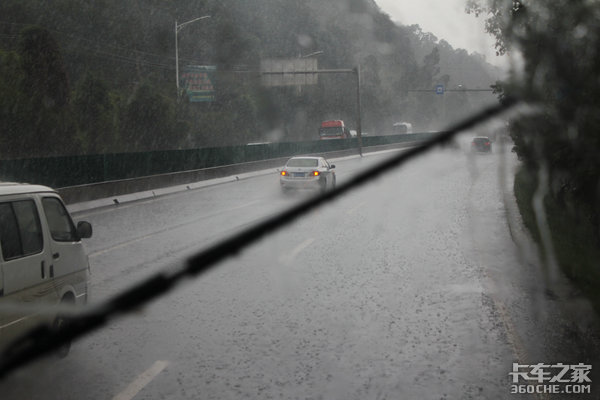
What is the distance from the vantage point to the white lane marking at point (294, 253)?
12586 mm

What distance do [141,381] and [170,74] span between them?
246 feet

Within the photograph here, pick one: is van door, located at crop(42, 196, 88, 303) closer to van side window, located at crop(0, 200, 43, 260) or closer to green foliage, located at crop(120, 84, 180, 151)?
van side window, located at crop(0, 200, 43, 260)

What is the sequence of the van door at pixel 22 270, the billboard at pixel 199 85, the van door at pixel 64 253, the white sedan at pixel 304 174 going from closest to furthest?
the van door at pixel 22 270 < the van door at pixel 64 253 < the white sedan at pixel 304 174 < the billboard at pixel 199 85

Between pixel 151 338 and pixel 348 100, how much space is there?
295 feet

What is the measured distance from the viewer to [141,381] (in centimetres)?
593

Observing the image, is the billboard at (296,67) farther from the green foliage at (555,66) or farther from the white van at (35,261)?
the green foliage at (555,66)

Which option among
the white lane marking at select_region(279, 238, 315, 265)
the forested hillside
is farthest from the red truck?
the white lane marking at select_region(279, 238, 315, 265)

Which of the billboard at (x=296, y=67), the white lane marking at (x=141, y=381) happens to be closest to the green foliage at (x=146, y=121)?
the billboard at (x=296, y=67)

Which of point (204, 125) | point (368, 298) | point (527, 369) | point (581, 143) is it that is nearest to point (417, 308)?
point (368, 298)

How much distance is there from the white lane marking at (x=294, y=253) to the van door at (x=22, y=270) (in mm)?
6420

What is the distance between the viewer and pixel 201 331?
305 inches

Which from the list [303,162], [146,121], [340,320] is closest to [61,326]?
[340,320]

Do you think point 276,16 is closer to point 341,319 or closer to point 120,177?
point 120,177

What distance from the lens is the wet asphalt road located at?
570 cm
